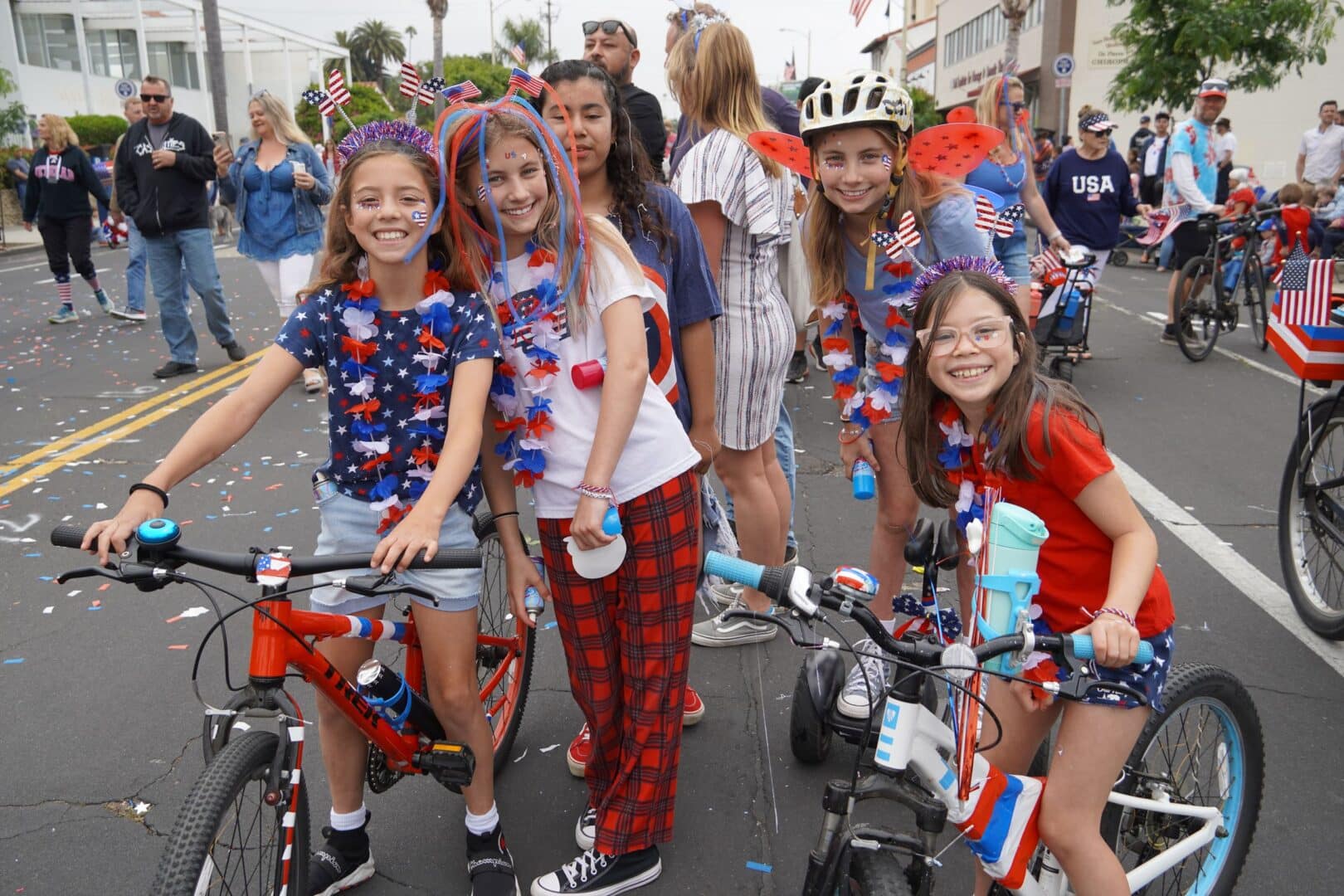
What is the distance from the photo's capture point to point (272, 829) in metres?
2.21

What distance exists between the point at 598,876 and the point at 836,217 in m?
2.02

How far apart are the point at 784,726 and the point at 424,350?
1.84m

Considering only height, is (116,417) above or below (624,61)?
below

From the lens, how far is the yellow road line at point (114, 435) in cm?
600

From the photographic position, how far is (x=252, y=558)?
6.77ft

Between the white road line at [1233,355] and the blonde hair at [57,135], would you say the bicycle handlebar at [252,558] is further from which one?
the blonde hair at [57,135]

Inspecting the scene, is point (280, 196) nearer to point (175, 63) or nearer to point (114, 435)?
point (114, 435)

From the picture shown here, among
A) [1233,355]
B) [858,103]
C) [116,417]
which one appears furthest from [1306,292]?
[116,417]

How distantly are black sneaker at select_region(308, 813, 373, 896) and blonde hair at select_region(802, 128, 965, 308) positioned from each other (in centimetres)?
209

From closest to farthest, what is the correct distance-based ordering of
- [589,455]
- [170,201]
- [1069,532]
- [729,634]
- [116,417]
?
[1069,532] < [589,455] < [729,634] < [116,417] < [170,201]

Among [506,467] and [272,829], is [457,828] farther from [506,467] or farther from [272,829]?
[506,467]

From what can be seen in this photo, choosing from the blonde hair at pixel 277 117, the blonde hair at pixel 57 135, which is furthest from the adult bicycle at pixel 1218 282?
the blonde hair at pixel 57 135

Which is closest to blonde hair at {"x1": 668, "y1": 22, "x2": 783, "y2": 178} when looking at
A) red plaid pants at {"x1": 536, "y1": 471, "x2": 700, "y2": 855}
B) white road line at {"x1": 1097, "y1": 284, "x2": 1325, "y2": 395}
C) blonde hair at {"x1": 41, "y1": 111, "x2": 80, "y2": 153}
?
red plaid pants at {"x1": 536, "y1": 471, "x2": 700, "y2": 855}

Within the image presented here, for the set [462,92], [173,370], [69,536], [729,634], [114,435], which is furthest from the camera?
[173,370]
